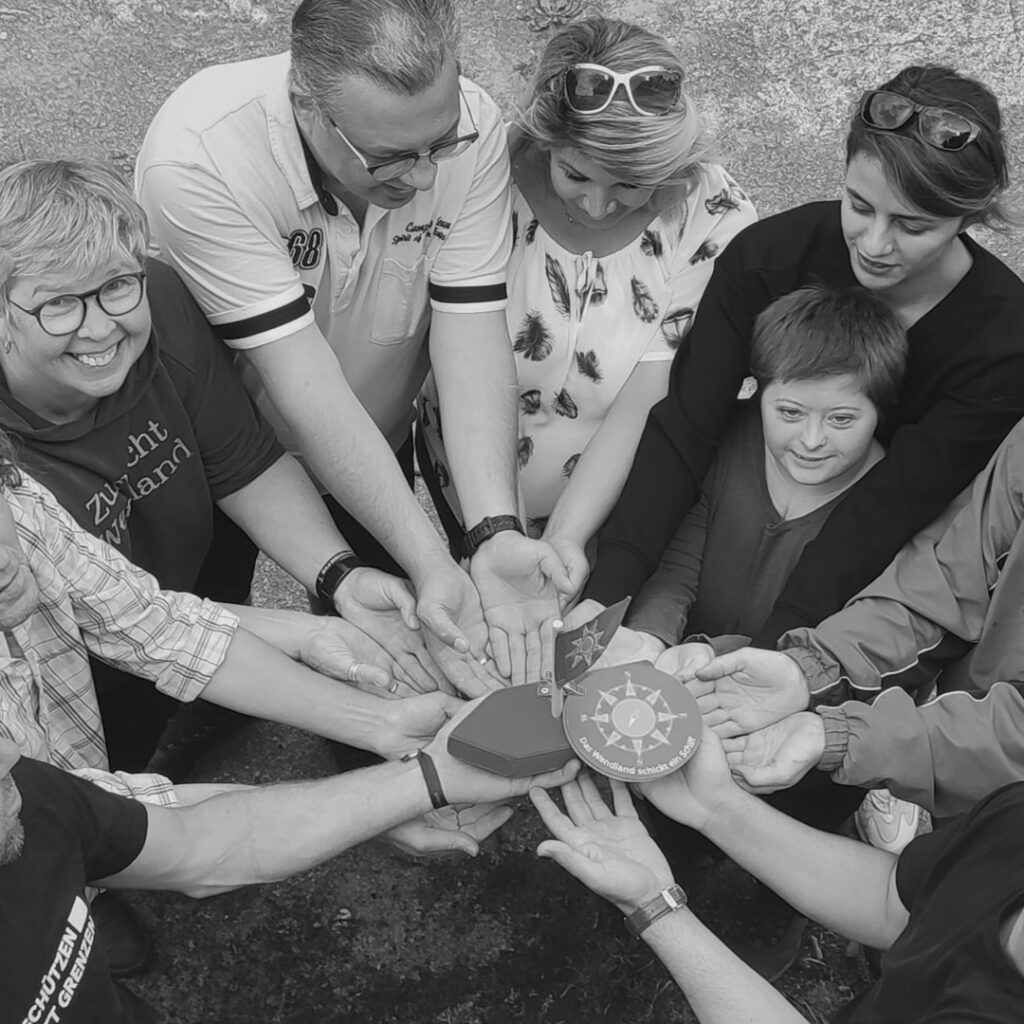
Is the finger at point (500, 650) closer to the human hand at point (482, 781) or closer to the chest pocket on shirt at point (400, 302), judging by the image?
the human hand at point (482, 781)

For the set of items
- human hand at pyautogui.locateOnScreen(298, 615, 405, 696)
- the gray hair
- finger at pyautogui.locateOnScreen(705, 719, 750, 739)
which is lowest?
human hand at pyautogui.locateOnScreen(298, 615, 405, 696)

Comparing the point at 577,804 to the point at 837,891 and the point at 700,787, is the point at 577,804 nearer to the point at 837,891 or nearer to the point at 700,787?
the point at 700,787

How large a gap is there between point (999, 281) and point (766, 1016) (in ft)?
4.89

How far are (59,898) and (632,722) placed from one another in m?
1.07

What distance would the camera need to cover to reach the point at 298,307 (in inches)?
94.3

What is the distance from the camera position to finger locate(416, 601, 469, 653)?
250cm

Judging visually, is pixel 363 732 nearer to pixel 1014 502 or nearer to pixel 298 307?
pixel 298 307

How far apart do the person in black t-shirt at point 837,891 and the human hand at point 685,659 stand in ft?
0.67

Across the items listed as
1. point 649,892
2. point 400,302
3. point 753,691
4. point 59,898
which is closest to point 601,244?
point 400,302

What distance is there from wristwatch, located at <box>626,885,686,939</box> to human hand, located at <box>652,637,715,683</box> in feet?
1.55

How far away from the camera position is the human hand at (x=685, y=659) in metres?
2.41

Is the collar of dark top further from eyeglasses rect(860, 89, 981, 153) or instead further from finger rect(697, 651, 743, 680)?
finger rect(697, 651, 743, 680)

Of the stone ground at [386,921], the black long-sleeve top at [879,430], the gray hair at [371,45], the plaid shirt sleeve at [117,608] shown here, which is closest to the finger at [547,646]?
the black long-sleeve top at [879,430]

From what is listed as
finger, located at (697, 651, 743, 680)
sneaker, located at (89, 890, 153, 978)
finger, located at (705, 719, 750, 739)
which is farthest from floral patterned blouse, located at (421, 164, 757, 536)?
sneaker, located at (89, 890, 153, 978)
